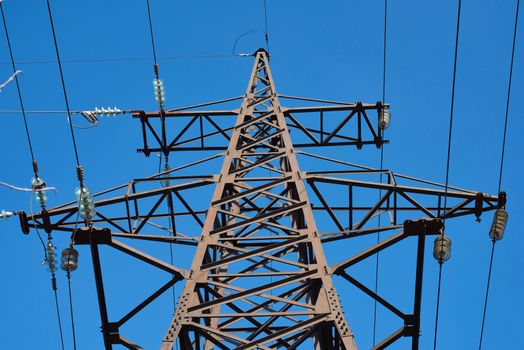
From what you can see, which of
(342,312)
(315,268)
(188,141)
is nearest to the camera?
(342,312)

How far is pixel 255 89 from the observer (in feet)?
64.4

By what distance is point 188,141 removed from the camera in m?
19.1

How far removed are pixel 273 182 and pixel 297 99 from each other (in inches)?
264

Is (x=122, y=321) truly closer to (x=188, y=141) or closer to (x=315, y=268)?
(x=315, y=268)

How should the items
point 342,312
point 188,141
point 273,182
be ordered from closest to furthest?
point 342,312 → point 273,182 → point 188,141

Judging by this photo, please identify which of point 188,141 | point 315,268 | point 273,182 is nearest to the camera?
point 315,268

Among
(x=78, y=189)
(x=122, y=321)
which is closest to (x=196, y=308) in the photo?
(x=122, y=321)

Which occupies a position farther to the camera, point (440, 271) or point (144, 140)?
point (144, 140)

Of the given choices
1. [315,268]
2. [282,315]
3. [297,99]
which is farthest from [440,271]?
[297,99]

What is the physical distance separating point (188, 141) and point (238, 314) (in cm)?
957

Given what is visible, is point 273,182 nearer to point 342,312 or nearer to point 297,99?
point 342,312

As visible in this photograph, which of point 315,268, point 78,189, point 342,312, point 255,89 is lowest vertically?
point 342,312

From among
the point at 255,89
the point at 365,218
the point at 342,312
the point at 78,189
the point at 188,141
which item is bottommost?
the point at 342,312

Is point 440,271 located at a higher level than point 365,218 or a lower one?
lower
